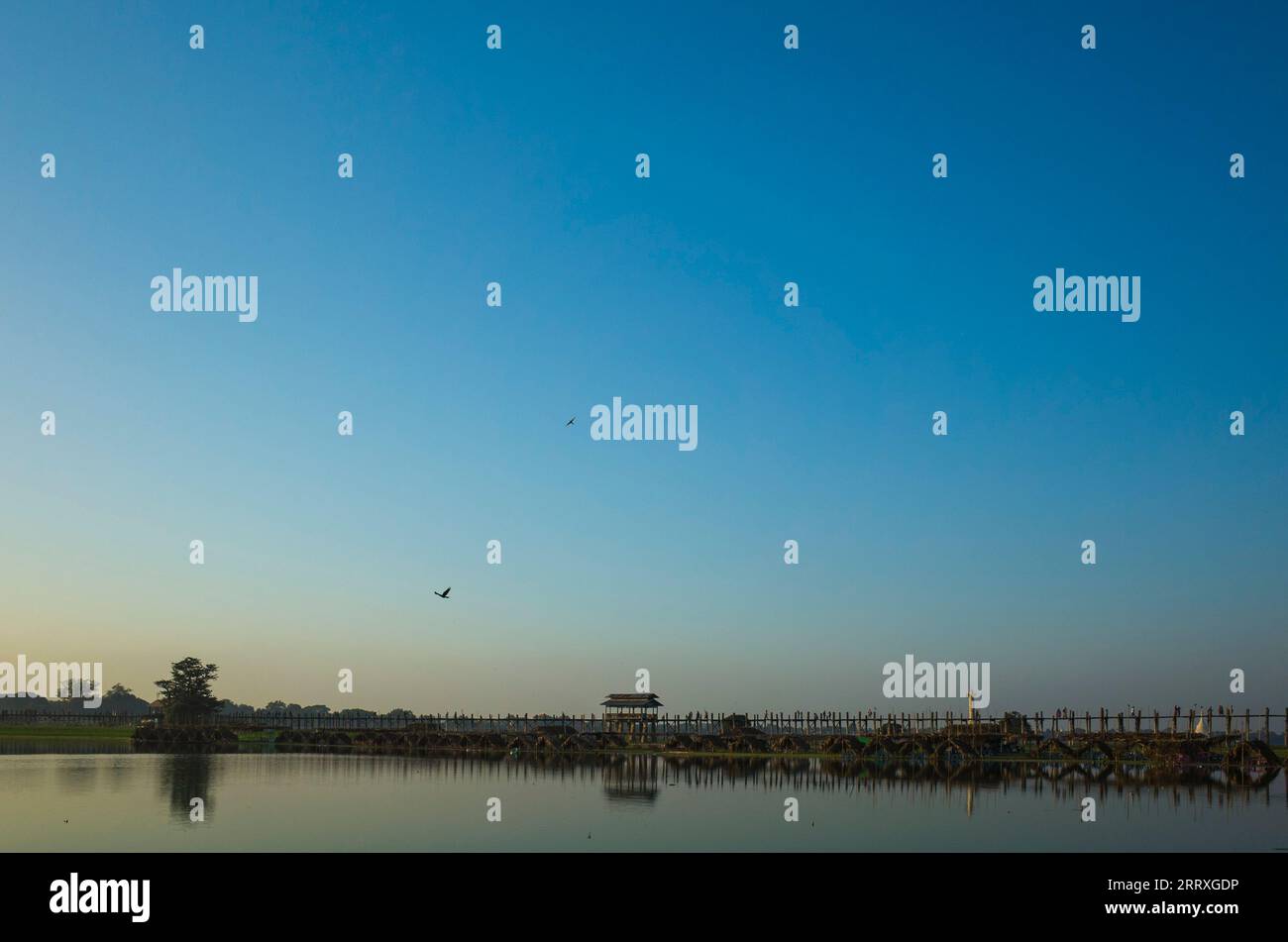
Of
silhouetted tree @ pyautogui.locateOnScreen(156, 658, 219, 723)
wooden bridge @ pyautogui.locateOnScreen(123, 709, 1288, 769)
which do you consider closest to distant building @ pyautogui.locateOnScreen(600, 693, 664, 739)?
wooden bridge @ pyautogui.locateOnScreen(123, 709, 1288, 769)

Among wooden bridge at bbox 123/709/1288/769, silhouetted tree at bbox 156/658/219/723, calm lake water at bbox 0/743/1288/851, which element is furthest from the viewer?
silhouetted tree at bbox 156/658/219/723

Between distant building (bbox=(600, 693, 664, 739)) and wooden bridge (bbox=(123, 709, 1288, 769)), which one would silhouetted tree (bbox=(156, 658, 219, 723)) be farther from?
distant building (bbox=(600, 693, 664, 739))

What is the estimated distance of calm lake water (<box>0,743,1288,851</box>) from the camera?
32500 mm

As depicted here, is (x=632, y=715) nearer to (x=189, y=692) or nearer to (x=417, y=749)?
(x=417, y=749)

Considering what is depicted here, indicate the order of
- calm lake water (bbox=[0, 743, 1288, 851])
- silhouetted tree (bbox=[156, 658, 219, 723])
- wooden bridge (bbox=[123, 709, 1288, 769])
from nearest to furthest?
calm lake water (bbox=[0, 743, 1288, 851])
wooden bridge (bbox=[123, 709, 1288, 769])
silhouetted tree (bbox=[156, 658, 219, 723])

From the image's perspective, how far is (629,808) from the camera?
42.1 m

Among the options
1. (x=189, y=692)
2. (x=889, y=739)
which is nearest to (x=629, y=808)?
(x=889, y=739)

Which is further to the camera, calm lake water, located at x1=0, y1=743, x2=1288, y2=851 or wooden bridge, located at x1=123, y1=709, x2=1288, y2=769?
wooden bridge, located at x1=123, y1=709, x2=1288, y2=769

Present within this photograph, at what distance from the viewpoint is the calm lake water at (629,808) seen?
3250 cm

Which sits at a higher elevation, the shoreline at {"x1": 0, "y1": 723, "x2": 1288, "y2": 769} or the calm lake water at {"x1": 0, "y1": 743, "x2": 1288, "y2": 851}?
the calm lake water at {"x1": 0, "y1": 743, "x2": 1288, "y2": 851}
